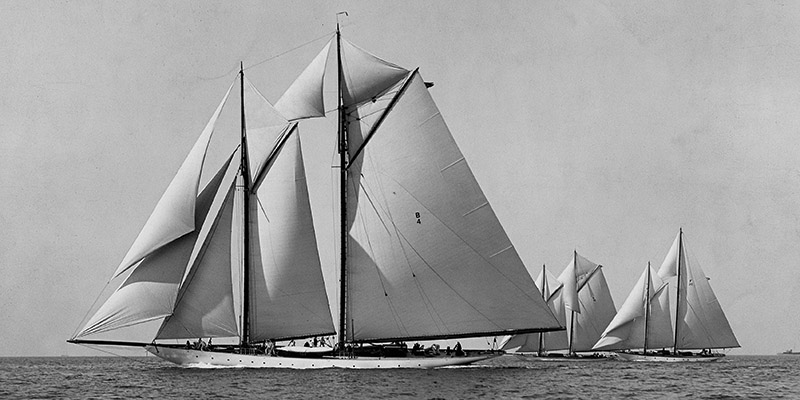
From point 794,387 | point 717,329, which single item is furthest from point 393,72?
point 717,329

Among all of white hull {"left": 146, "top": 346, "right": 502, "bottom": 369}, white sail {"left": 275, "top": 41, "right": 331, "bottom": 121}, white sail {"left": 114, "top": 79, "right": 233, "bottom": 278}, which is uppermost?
white sail {"left": 275, "top": 41, "right": 331, "bottom": 121}

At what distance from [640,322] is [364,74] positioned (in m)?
61.6

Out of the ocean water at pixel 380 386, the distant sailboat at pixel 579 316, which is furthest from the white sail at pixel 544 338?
the ocean water at pixel 380 386

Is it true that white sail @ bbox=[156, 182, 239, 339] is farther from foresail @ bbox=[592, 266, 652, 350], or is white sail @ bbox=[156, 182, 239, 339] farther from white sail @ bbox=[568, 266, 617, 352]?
white sail @ bbox=[568, 266, 617, 352]

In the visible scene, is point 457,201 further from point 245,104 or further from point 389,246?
point 245,104

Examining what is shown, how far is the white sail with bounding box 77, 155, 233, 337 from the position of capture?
177ft

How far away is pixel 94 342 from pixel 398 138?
19.0m

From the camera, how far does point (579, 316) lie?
4646 inches

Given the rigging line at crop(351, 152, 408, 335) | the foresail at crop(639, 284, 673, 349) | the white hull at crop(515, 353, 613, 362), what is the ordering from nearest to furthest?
1. the rigging line at crop(351, 152, 408, 335)
2. the foresail at crop(639, 284, 673, 349)
3. the white hull at crop(515, 353, 613, 362)

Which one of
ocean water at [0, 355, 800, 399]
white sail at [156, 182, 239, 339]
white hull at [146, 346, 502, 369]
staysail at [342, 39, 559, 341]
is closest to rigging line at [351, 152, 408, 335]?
staysail at [342, 39, 559, 341]

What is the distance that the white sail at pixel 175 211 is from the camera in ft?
177

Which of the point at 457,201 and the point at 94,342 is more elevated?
the point at 457,201

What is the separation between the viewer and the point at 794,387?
58469 mm

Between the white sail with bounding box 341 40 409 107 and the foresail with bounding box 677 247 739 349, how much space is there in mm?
55450
